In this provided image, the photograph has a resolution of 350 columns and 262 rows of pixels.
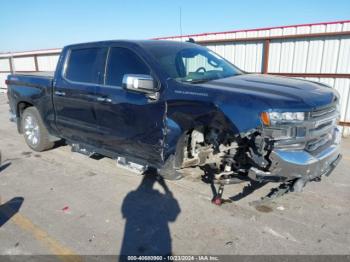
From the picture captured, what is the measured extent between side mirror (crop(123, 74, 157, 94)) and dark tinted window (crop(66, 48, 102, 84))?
42.6 inches

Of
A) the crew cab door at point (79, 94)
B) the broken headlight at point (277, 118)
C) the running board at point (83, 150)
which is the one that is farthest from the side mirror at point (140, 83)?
the running board at point (83, 150)

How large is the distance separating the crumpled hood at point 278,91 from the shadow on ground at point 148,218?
1609mm

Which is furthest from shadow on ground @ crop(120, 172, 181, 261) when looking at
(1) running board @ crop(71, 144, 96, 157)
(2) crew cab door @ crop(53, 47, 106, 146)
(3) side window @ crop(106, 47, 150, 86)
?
(3) side window @ crop(106, 47, 150, 86)

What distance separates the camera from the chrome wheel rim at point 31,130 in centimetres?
622

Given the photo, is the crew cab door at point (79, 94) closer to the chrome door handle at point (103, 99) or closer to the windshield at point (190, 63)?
the chrome door handle at point (103, 99)

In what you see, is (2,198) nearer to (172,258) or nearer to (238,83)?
(172,258)

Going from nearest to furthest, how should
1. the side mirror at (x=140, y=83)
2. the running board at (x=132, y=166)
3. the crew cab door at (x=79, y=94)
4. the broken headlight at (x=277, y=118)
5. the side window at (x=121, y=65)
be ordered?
1. the broken headlight at (x=277, y=118)
2. the side mirror at (x=140, y=83)
3. the side window at (x=121, y=65)
4. the running board at (x=132, y=166)
5. the crew cab door at (x=79, y=94)

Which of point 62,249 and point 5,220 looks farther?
point 5,220

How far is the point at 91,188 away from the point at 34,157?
223 centimetres

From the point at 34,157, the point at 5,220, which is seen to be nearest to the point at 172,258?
the point at 5,220

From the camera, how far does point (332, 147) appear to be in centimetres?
369

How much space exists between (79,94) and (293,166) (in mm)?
3305

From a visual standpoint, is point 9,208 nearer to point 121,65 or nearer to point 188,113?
point 121,65

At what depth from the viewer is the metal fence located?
8109mm
